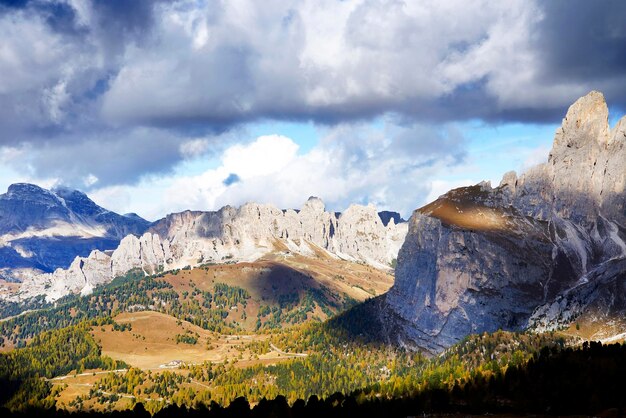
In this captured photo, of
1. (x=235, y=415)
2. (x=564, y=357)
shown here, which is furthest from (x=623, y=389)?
(x=235, y=415)

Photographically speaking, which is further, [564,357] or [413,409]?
[564,357]

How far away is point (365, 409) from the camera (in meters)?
178

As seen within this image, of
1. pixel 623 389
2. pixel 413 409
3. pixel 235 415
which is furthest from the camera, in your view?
pixel 235 415

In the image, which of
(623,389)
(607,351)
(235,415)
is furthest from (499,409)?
(235,415)

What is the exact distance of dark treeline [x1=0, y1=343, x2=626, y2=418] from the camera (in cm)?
15450

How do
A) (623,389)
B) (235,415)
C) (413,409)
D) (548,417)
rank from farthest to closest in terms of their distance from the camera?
(235,415), (413,409), (623,389), (548,417)

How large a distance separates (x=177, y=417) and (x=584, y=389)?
4396 inches

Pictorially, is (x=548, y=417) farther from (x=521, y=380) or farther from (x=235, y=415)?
(x=235, y=415)

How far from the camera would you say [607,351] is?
199000 millimetres

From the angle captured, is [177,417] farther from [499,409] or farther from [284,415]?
[499,409]

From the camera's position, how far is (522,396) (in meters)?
168

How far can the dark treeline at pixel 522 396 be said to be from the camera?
15450 centimetres

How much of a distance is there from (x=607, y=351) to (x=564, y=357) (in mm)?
14832

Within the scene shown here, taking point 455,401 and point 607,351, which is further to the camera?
point 607,351
